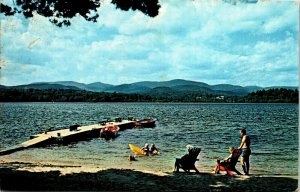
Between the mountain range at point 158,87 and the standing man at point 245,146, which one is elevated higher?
the mountain range at point 158,87

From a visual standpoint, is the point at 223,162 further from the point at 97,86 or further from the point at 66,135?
the point at 66,135

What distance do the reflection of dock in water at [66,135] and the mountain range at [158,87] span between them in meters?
1.10

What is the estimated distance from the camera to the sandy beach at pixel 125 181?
10.0m

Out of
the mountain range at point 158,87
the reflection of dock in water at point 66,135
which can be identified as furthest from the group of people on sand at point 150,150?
the mountain range at point 158,87

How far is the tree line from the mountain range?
11 centimetres

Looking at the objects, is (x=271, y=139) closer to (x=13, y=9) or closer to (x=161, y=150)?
(x=161, y=150)

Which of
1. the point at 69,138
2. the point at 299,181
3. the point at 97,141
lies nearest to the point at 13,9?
the point at 69,138

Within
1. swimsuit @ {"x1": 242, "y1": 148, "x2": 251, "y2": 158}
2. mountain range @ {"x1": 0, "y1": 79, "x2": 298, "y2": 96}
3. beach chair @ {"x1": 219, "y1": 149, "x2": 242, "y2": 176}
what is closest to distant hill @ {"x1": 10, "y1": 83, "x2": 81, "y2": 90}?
mountain range @ {"x1": 0, "y1": 79, "x2": 298, "y2": 96}

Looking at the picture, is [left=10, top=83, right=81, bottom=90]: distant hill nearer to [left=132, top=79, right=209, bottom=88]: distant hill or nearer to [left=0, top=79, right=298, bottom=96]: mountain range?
[left=0, top=79, right=298, bottom=96]: mountain range

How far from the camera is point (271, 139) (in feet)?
46.0

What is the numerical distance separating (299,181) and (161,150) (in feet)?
10.8

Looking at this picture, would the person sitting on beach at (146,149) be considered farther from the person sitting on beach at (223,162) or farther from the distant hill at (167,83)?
the person sitting on beach at (223,162)

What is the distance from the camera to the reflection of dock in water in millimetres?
13172

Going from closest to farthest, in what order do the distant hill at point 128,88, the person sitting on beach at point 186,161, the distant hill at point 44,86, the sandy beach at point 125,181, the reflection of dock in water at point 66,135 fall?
the sandy beach at point 125,181 < the person sitting on beach at point 186,161 < the distant hill at point 128,88 < the distant hill at point 44,86 < the reflection of dock in water at point 66,135
